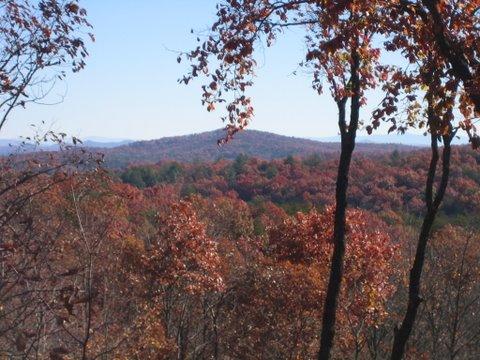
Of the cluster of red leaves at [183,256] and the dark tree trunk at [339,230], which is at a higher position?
the dark tree trunk at [339,230]

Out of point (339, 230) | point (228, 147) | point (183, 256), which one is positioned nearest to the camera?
point (339, 230)

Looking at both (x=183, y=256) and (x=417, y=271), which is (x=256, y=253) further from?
(x=417, y=271)

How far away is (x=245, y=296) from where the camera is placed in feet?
47.5

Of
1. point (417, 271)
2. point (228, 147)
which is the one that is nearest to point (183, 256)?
point (417, 271)

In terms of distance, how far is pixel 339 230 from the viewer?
576 cm

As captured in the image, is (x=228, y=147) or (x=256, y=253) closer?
(x=256, y=253)

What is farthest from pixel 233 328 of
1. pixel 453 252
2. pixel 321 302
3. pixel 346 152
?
pixel 346 152

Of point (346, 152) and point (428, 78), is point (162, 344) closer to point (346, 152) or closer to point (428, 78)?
point (346, 152)

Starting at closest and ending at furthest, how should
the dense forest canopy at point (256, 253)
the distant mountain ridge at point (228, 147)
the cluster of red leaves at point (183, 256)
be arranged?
the dense forest canopy at point (256, 253) < the cluster of red leaves at point (183, 256) < the distant mountain ridge at point (228, 147)

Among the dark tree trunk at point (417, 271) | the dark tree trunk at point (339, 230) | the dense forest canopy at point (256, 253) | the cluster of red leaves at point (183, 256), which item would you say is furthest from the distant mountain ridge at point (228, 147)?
the dark tree trunk at point (417, 271)

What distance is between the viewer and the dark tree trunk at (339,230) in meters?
5.57

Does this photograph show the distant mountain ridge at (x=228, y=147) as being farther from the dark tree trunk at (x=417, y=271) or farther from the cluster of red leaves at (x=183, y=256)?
the dark tree trunk at (x=417, y=271)

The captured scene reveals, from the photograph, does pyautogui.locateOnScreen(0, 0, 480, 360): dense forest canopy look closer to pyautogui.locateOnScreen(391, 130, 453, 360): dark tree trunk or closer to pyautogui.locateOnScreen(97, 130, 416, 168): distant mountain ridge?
pyautogui.locateOnScreen(391, 130, 453, 360): dark tree trunk

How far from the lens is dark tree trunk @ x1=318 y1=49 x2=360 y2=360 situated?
5.57 meters
